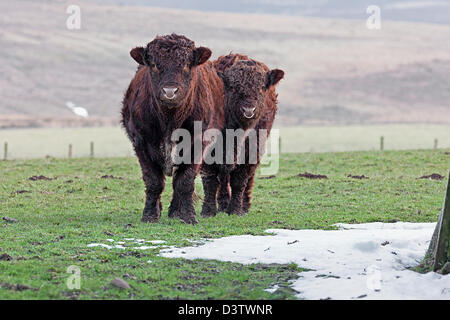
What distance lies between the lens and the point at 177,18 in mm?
126500

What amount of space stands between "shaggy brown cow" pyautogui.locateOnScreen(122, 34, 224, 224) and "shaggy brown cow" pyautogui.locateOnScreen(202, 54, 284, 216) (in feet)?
1.12

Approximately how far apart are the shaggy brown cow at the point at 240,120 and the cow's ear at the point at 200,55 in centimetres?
135

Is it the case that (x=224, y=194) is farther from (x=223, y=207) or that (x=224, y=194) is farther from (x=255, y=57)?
(x=255, y=57)

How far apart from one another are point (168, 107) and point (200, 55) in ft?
3.13

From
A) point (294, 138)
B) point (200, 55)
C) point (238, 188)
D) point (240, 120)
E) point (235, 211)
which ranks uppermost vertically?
point (200, 55)

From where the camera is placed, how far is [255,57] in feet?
321

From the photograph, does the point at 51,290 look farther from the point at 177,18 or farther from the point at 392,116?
the point at 177,18

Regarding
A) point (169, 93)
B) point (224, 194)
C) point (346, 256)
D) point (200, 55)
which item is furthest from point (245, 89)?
point (346, 256)

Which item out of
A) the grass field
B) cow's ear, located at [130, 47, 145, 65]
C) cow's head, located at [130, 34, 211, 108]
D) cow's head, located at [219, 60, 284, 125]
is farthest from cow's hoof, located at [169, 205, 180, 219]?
the grass field

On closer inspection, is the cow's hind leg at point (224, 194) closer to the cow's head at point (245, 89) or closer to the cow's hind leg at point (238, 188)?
the cow's hind leg at point (238, 188)

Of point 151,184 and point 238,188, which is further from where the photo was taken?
point 238,188

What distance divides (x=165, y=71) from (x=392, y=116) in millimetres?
81917

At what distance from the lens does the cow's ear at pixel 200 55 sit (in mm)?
10344
